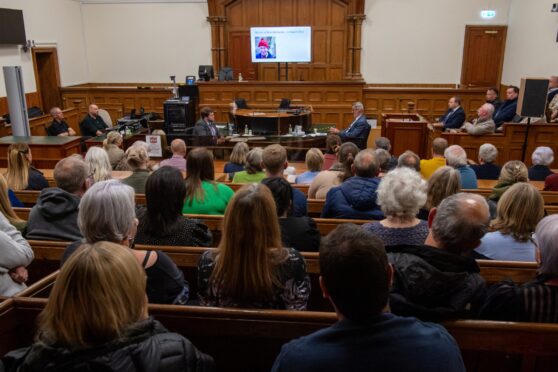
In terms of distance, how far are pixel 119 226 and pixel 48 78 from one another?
1014 centimetres

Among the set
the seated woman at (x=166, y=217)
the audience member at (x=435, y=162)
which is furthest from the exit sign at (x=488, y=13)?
the seated woman at (x=166, y=217)

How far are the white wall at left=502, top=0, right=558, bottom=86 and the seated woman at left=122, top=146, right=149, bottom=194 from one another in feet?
23.1

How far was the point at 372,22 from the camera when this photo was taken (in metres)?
10.7

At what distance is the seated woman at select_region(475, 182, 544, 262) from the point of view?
222 centimetres

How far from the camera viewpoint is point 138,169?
146 inches

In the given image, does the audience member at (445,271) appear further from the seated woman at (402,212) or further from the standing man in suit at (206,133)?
the standing man in suit at (206,133)

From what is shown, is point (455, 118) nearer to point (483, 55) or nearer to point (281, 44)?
point (483, 55)

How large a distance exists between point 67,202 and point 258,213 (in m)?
1.34

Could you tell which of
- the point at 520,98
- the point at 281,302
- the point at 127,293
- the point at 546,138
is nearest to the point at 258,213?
the point at 281,302

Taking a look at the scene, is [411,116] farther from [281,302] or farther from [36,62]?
[36,62]

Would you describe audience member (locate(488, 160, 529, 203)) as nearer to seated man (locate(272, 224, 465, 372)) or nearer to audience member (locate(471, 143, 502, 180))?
audience member (locate(471, 143, 502, 180))

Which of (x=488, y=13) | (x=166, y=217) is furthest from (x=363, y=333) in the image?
(x=488, y=13)

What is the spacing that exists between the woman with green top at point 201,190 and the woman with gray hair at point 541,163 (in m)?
3.36

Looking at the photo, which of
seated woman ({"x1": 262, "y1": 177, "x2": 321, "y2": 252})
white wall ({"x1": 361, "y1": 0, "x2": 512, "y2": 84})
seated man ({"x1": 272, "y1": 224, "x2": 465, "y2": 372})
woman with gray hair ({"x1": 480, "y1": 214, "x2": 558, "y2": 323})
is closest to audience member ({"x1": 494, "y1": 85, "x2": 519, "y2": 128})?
white wall ({"x1": 361, "y1": 0, "x2": 512, "y2": 84})
